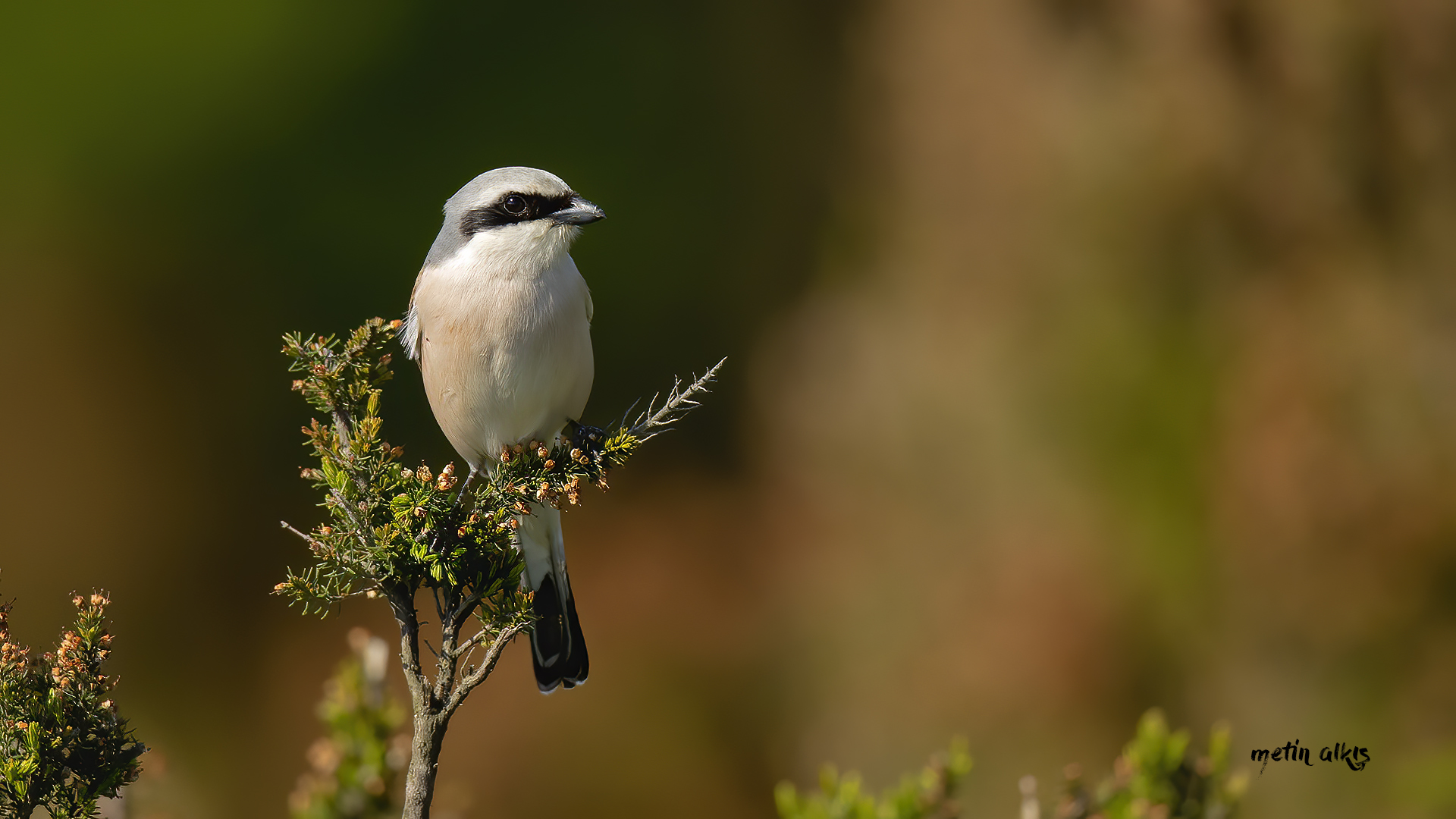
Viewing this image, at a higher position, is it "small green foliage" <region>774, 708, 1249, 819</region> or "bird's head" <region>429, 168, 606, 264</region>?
"bird's head" <region>429, 168, 606, 264</region>

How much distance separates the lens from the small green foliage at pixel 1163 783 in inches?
72.0

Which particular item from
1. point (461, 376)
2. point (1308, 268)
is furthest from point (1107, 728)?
point (461, 376)

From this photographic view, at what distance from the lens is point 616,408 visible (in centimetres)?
462

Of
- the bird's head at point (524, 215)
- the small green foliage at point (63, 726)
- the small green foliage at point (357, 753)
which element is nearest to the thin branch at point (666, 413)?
the small green foliage at point (357, 753)

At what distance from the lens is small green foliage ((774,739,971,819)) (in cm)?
170

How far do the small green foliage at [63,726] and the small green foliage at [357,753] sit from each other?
298 millimetres

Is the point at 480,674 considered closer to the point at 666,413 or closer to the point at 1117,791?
the point at 666,413

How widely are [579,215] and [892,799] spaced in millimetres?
1587

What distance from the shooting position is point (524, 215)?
2604 mm

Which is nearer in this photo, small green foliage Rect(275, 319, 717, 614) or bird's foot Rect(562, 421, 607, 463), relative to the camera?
small green foliage Rect(275, 319, 717, 614)

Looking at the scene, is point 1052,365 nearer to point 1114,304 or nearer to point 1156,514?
point 1114,304

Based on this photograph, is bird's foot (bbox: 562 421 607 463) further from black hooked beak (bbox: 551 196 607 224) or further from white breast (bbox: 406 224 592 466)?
black hooked beak (bbox: 551 196 607 224)

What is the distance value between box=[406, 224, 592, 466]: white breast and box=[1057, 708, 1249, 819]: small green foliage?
152cm
